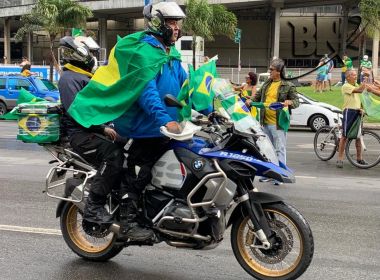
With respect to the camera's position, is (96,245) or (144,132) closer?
(144,132)

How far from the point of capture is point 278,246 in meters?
4.37

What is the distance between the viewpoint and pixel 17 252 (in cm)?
539

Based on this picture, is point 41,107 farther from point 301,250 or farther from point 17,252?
point 301,250

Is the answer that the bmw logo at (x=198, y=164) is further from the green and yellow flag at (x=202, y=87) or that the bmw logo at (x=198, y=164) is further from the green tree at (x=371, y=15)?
the green tree at (x=371, y=15)

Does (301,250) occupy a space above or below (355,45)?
below

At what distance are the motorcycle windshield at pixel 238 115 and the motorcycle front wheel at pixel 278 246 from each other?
0.43m

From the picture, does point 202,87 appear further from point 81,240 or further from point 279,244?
point 81,240

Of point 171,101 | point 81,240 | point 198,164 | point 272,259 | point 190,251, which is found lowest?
point 190,251

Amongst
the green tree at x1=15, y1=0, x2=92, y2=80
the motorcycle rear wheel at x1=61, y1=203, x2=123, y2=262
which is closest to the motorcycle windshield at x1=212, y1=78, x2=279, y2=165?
the motorcycle rear wheel at x1=61, y1=203, x2=123, y2=262

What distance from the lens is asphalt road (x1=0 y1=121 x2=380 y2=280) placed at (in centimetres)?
488

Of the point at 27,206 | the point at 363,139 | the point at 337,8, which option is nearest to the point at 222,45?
the point at 337,8

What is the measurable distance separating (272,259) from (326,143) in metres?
7.77

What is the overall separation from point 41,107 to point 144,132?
1176 millimetres

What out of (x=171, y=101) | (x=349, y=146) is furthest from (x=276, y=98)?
(x=171, y=101)
